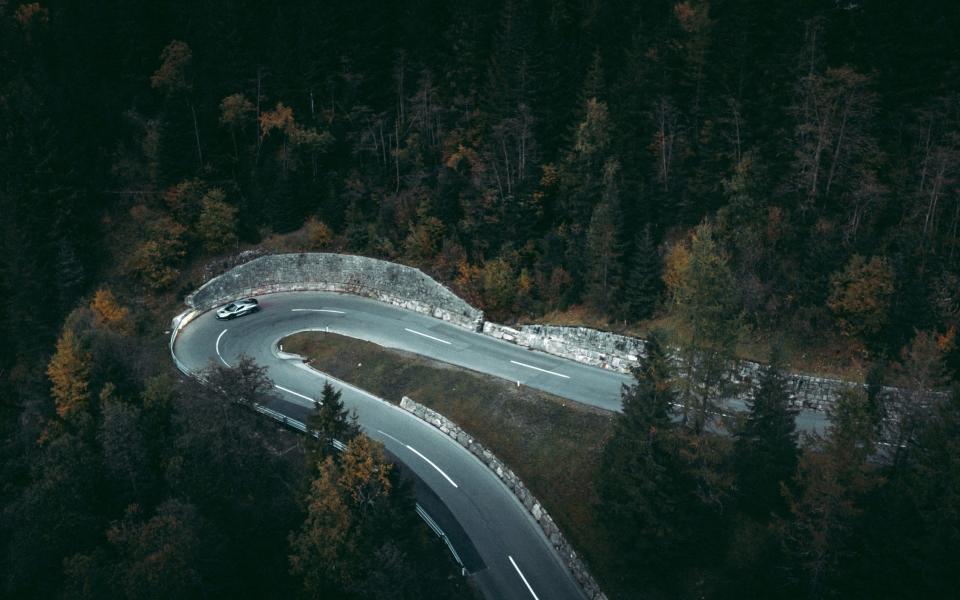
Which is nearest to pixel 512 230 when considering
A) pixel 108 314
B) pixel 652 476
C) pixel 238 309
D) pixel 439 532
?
pixel 238 309

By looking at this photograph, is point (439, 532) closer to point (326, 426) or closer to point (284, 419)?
point (326, 426)

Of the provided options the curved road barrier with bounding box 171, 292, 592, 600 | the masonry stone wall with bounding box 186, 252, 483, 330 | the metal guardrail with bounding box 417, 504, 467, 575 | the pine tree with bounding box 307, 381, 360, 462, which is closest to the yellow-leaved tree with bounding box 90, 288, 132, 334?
the curved road barrier with bounding box 171, 292, 592, 600

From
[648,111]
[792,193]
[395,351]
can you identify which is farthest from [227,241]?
[792,193]

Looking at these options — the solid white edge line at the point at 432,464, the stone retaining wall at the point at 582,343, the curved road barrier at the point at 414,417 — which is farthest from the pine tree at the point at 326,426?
the stone retaining wall at the point at 582,343

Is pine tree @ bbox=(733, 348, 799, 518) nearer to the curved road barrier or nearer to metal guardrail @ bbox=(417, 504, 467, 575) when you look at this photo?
the curved road barrier

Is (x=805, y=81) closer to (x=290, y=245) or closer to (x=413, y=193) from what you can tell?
(x=413, y=193)
